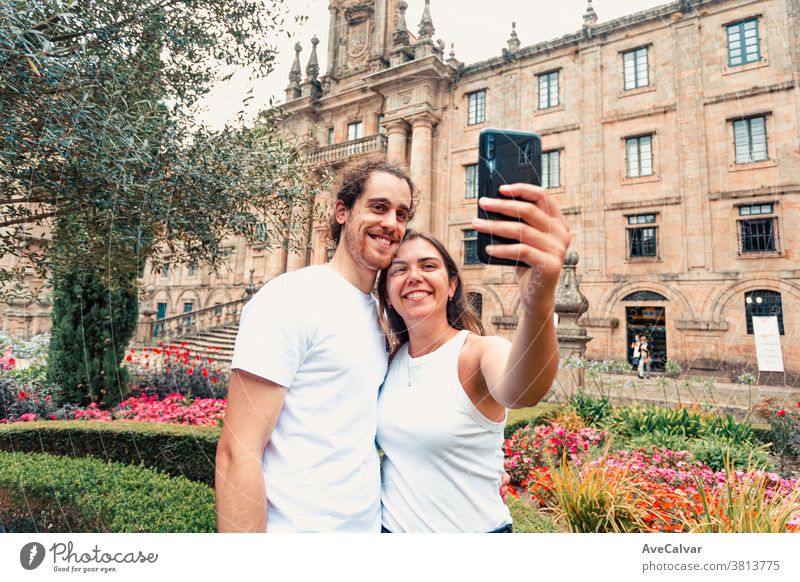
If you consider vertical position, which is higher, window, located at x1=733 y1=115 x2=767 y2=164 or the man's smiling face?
window, located at x1=733 y1=115 x2=767 y2=164

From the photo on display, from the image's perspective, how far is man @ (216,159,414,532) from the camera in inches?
37.3

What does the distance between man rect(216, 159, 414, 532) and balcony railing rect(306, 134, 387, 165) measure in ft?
1.09

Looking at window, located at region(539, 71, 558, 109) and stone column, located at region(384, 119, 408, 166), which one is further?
window, located at region(539, 71, 558, 109)

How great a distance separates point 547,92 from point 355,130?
86 cm

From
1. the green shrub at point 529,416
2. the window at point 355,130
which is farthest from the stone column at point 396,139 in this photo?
the green shrub at point 529,416

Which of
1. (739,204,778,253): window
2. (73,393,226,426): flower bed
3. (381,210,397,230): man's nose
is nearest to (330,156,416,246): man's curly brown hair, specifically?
(381,210,397,230): man's nose

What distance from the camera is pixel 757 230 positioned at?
1.34 m

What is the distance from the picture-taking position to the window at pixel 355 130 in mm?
1418

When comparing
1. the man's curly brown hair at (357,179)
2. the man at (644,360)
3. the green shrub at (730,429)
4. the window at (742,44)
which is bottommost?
the green shrub at (730,429)

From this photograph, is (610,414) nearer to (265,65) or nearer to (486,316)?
(486,316)

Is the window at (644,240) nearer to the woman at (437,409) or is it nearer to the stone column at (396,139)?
the woman at (437,409)

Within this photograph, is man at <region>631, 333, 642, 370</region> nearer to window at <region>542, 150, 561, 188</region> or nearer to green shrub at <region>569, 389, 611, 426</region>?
window at <region>542, 150, 561, 188</region>
